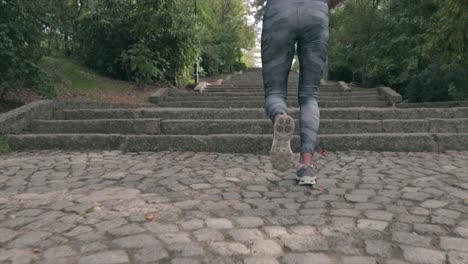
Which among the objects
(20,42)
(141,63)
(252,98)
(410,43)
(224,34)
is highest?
(224,34)

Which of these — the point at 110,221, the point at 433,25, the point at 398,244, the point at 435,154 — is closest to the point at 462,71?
the point at 433,25

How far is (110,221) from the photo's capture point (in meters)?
2.43

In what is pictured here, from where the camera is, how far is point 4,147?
5.11 m

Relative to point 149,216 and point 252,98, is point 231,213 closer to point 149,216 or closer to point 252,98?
point 149,216

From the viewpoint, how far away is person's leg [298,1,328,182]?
3.19 metres

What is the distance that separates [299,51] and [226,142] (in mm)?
2034

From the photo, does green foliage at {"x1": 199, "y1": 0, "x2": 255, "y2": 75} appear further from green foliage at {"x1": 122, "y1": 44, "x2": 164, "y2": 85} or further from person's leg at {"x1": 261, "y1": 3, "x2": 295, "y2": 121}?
person's leg at {"x1": 261, "y1": 3, "x2": 295, "y2": 121}

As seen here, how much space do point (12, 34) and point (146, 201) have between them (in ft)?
17.0

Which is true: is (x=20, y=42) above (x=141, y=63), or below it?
above

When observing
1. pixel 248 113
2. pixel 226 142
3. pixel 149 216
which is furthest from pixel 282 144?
pixel 248 113

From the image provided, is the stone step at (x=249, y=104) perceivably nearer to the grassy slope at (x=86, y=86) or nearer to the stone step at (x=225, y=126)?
the grassy slope at (x=86, y=86)

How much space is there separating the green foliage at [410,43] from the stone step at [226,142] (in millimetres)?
3739

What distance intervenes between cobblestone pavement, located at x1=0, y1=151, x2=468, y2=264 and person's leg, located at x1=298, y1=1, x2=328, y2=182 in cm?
43

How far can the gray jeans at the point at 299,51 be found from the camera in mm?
3191
